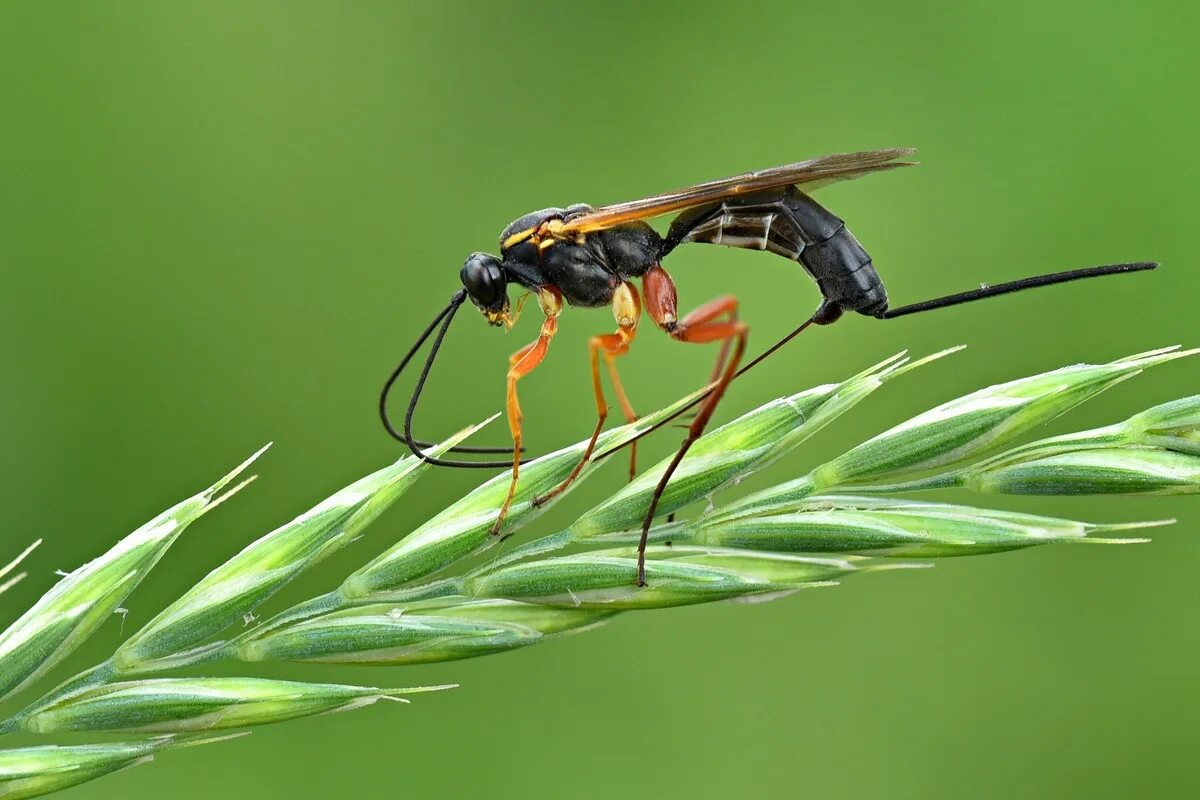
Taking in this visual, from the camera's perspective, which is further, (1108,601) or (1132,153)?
(1132,153)

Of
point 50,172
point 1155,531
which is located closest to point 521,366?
point 1155,531

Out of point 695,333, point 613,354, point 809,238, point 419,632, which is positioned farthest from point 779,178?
point 419,632

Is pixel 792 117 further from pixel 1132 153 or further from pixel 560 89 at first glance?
pixel 1132 153

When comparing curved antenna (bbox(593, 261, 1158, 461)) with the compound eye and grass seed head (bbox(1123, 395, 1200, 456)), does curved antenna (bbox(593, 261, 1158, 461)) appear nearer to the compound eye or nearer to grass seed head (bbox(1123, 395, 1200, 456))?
grass seed head (bbox(1123, 395, 1200, 456))

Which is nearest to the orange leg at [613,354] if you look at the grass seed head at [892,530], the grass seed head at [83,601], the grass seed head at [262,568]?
the grass seed head at [262,568]

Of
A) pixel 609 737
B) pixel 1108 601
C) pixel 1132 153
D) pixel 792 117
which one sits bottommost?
pixel 1108 601

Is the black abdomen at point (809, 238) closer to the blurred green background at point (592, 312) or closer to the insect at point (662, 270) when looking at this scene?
the insect at point (662, 270)
